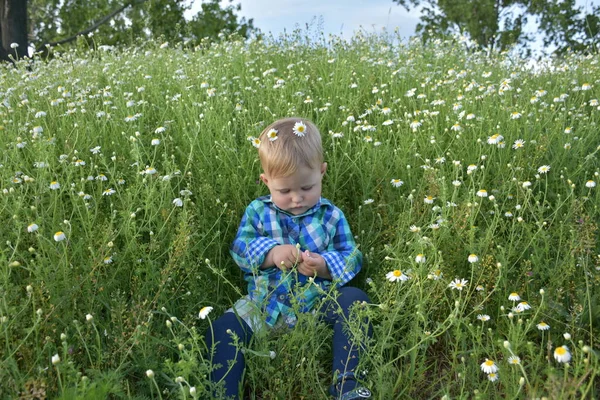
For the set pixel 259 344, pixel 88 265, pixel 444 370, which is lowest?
pixel 444 370

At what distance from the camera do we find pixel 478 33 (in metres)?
20.6

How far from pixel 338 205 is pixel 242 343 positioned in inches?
63.5

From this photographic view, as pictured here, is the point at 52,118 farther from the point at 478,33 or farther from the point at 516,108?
the point at 478,33

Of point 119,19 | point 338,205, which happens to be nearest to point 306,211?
point 338,205

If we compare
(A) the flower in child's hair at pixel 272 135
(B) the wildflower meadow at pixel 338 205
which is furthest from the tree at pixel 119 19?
(A) the flower in child's hair at pixel 272 135

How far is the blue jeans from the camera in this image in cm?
262

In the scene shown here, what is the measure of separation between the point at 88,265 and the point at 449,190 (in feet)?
7.50

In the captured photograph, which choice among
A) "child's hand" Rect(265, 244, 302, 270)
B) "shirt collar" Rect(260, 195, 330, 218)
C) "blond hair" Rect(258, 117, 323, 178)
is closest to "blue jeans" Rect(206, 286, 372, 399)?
"child's hand" Rect(265, 244, 302, 270)

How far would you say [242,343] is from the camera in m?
2.43

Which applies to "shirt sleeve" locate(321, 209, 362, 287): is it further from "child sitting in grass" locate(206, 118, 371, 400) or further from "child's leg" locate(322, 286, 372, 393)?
"child's leg" locate(322, 286, 372, 393)

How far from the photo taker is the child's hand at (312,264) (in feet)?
9.57

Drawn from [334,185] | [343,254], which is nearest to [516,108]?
[334,185]

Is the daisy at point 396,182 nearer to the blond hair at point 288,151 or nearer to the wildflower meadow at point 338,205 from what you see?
the wildflower meadow at point 338,205

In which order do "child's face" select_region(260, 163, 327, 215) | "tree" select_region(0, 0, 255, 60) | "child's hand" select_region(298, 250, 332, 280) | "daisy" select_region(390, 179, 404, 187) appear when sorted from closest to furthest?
1. "child's hand" select_region(298, 250, 332, 280)
2. "child's face" select_region(260, 163, 327, 215)
3. "daisy" select_region(390, 179, 404, 187)
4. "tree" select_region(0, 0, 255, 60)
